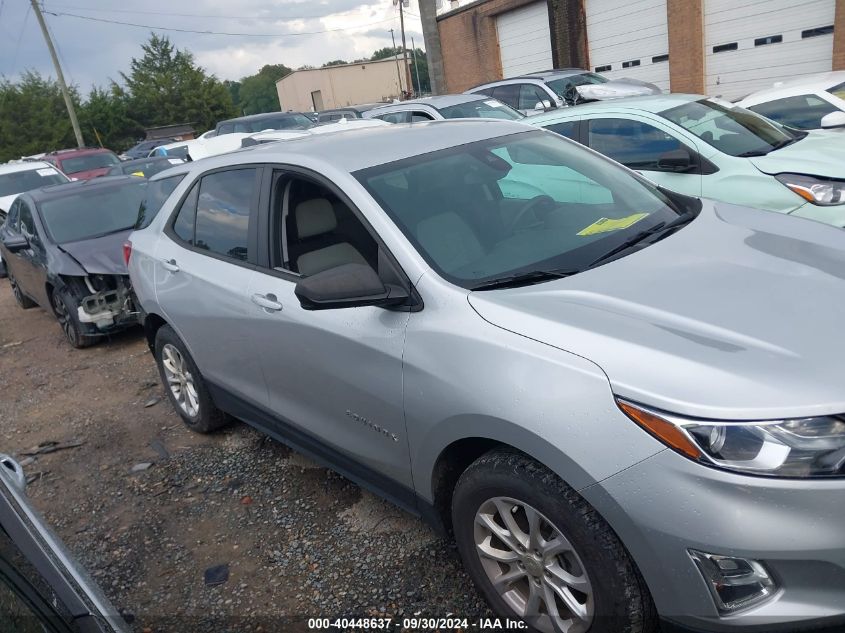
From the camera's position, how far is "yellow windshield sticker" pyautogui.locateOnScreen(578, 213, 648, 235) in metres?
2.90

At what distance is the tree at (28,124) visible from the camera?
41.8 meters

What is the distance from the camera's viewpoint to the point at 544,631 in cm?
236

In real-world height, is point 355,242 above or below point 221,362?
above

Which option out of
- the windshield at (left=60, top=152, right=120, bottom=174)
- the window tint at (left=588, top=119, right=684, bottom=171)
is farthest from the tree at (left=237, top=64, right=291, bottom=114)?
the window tint at (left=588, top=119, right=684, bottom=171)

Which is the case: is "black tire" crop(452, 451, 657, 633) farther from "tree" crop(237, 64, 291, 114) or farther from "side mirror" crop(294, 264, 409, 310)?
"tree" crop(237, 64, 291, 114)

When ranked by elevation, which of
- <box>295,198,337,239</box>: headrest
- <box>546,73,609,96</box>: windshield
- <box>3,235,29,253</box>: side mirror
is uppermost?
<box>546,73,609,96</box>: windshield

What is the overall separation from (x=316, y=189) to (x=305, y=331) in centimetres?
70

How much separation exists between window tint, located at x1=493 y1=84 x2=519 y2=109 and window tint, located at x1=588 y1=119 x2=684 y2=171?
644 centimetres

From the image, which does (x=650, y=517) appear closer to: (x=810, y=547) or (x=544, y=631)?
(x=810, y=547)

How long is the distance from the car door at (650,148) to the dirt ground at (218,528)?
151 inches

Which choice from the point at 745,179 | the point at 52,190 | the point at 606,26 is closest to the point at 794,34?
the point at 606,26

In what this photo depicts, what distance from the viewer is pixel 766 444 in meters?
1.82

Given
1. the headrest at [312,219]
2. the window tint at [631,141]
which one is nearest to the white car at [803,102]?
the window tint at [631,141]

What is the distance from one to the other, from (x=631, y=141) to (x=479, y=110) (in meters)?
4.15
